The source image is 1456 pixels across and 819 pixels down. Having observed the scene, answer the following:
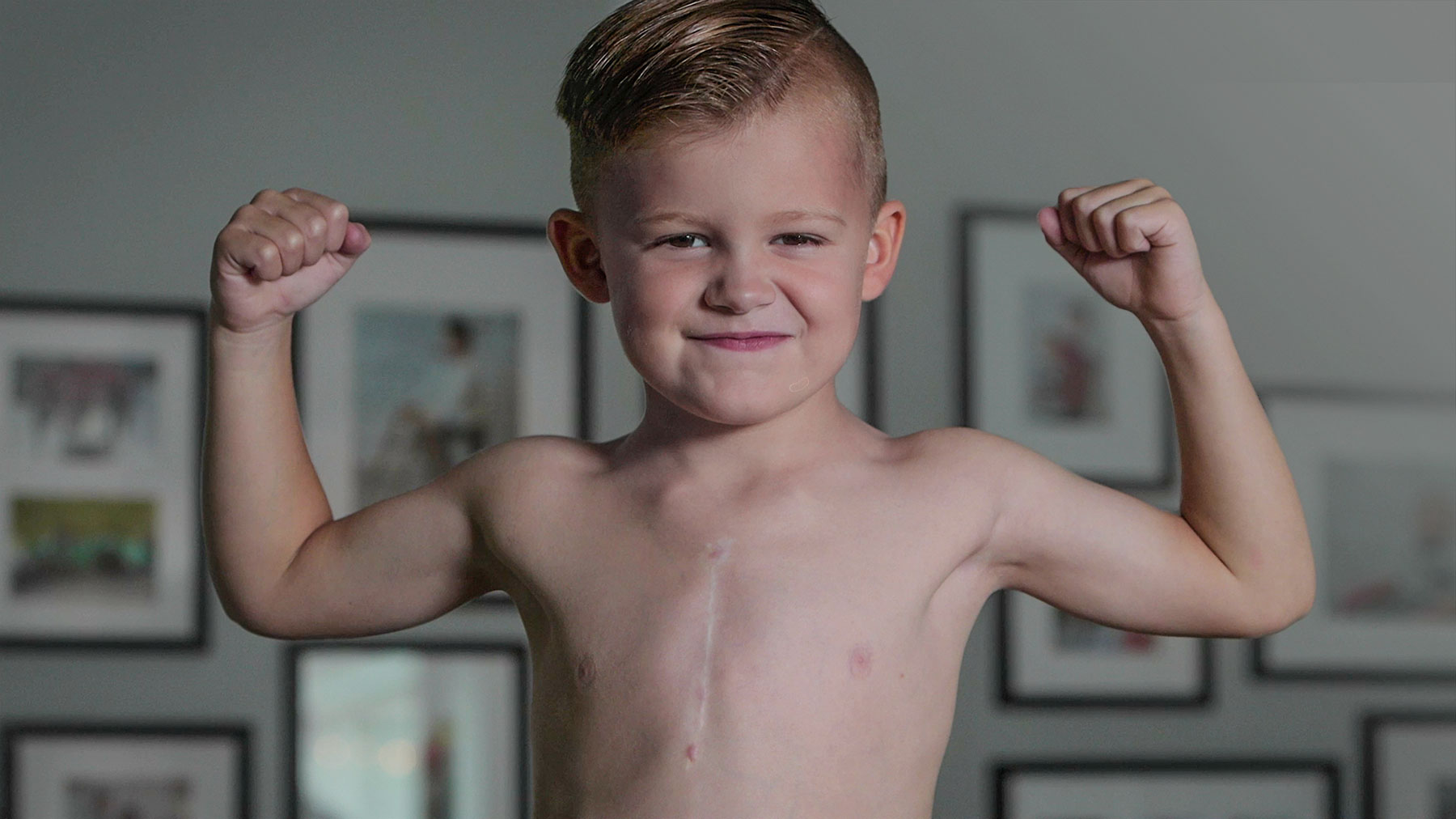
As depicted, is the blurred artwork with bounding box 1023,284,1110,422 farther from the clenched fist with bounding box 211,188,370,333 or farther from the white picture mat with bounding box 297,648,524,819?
the clenched fist with bounding box 211,188,370,333

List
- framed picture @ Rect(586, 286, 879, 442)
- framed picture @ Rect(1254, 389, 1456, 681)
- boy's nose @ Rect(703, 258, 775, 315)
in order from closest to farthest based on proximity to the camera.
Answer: boy's nose @ Rect(703, 258, 775, 315) → framed picture @ Rect(586, 286, 879, 442) → framed picture @ Rect(1254, 389, 1456, 681)

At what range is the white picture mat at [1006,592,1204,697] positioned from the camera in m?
2.18

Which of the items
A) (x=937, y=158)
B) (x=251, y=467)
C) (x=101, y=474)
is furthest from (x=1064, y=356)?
(x=251, y=467)

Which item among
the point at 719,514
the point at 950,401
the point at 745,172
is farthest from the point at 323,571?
the point at 950,401

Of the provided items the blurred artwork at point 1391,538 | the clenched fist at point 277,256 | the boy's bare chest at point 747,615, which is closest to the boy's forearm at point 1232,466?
the boy's bare chest at point 747,615

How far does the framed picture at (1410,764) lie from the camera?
225 cm

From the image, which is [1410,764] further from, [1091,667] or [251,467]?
[251,467]

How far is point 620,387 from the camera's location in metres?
2.16

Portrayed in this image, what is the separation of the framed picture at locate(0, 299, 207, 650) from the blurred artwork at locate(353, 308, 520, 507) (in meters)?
0.22

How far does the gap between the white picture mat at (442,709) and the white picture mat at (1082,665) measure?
711mm

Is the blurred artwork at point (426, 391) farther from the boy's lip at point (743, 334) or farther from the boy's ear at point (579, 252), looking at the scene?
the boy's lip at point (743, 334)

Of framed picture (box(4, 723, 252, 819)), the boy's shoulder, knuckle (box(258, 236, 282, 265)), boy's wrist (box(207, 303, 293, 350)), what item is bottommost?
framed picture (box(4, 723, 252, 819))

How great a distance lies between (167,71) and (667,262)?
5.12 ft

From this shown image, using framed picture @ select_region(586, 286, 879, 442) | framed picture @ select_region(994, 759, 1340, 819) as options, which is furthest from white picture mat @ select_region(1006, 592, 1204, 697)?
framed picture @ select_region(586, 286, 879, 442)
